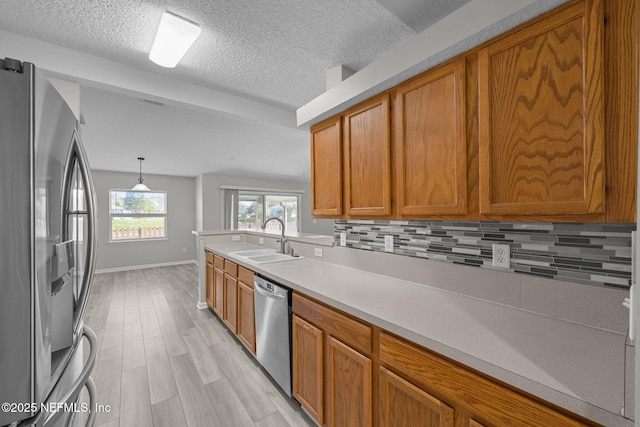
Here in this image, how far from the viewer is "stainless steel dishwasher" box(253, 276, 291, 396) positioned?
1.81 meters

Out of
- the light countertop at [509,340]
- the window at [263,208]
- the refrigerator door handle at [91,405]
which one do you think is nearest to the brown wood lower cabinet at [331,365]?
the light countertop at [509,340]

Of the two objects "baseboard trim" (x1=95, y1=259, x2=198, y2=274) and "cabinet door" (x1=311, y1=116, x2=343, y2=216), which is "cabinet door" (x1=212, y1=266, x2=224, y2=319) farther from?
"baseboard trim" (x1=95, y1=259, x2=198, y2=274)

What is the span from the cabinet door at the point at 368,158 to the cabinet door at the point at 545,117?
0.53m

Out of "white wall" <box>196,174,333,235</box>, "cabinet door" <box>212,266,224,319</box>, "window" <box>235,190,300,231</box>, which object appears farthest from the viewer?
"window" <box>235,190,300,231</box>

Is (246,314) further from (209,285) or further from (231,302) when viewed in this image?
(209,285)

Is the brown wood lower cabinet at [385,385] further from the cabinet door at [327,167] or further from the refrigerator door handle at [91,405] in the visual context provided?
the refrigerator door handle at [91,405]

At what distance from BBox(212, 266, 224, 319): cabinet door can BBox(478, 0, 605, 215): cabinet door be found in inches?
110

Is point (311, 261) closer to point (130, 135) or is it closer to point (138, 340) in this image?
point (138, 340)

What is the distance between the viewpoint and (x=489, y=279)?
1320 millimetres

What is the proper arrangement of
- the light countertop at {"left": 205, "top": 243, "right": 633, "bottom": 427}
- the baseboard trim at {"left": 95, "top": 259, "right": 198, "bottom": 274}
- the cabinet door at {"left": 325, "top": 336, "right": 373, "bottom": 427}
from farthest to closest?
the baseboard trim at {"left": 95, "top": 259, "right": 198, "bottom": 274} < the cabinet door at {"left": 325, "top": 336, "right": 373, "bottom": 427} < the light countertop at {"left": 205, "top": 243, "right": 633, "bottom": 427}

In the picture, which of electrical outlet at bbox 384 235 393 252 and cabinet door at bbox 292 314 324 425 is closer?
cabinet door at bbox 292 314 324 425

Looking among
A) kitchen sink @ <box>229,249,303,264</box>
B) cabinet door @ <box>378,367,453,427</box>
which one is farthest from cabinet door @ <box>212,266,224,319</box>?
cabinet door @ <box>378,367,453,427</box>

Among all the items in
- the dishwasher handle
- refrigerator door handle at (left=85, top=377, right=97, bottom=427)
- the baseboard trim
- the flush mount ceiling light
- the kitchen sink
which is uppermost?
the flush mount ceiling light

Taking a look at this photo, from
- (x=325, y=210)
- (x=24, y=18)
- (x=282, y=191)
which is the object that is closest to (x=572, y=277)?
(x=325, y=210)
